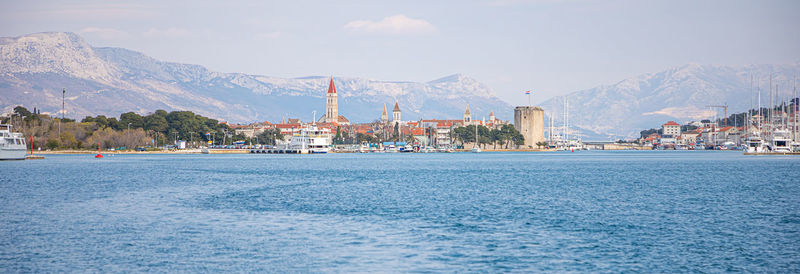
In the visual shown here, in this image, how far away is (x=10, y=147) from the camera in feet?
291

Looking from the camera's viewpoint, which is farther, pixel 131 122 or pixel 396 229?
pixel 131 122

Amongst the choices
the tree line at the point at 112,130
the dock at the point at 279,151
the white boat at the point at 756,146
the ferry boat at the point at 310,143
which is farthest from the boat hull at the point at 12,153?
the white boat at the point at 756,146

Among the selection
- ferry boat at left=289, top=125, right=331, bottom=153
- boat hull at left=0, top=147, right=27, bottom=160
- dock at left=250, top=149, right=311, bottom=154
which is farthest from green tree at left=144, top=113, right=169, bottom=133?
boat hull at left=0, top=147, right=27, bottom=160

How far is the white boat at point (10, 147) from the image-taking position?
87213 mm

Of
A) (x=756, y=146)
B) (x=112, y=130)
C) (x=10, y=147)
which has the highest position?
(x=112, y=130)

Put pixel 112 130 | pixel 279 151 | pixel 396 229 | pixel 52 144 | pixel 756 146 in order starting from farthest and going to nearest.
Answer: pixel 279 151, pixel 112 130, pixel 756 146, pixel 52 144, pixel 396 229

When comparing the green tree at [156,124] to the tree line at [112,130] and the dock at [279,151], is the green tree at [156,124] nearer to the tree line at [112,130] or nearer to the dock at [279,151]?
the tree line at [112,130]

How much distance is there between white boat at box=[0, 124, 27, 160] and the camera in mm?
87213

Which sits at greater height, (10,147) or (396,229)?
(10,147)

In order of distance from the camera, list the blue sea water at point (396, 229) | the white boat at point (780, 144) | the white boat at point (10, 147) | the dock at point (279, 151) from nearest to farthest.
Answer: the blue sea water at point (396, 229) < the white boat at point (10, 147) < the white boat at point (780, 144) < the dock at point (279, 151)

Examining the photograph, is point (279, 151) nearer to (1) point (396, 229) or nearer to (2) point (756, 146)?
(2) point (756, 146)

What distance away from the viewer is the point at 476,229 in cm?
2683

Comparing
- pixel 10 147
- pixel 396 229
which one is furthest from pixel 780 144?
pixel 396 229

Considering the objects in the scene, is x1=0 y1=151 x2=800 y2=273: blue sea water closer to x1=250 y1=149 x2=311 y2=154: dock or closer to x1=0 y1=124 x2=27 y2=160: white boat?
x1=0 y1=124 x2=27 y2=160: white boat
